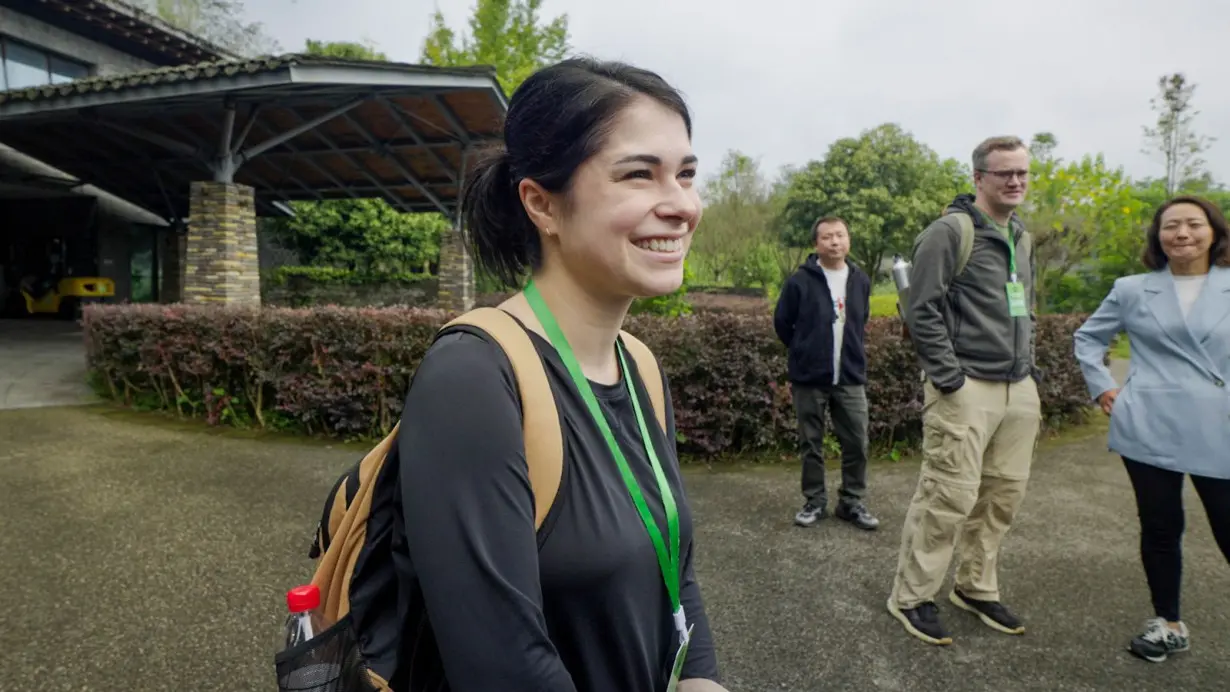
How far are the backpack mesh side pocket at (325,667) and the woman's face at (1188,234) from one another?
3594 millimetres

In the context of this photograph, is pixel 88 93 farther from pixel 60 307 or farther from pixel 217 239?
pixel 60 307

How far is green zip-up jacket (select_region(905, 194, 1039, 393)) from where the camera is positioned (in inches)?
127

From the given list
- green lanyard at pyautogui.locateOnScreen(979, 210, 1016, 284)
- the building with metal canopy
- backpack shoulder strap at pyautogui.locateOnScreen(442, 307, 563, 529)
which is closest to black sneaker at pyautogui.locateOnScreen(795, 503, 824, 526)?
green lanyard at pyautogui.locateOnScreen(979, 210, 1016, 284)

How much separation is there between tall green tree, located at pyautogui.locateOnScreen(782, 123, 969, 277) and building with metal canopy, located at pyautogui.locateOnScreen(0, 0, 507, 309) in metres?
20.2

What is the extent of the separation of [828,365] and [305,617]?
420 cm

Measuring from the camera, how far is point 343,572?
3.50 feet

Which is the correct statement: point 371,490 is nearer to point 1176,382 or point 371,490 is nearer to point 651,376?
point 651,376

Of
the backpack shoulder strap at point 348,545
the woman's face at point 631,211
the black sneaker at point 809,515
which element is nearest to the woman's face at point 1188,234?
the black sneaker at point 809,515

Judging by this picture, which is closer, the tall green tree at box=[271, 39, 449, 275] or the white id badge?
the white id badge

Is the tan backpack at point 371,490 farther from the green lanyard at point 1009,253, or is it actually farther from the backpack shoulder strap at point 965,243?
the green lanyard at point 1009,253

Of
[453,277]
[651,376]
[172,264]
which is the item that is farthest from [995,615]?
[172,264]

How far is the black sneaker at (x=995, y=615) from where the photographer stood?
340 cm

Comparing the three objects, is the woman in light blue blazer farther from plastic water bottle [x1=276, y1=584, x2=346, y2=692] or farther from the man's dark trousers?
plastic water bottle [x1=276, y1=584, x2=346, y2=692]

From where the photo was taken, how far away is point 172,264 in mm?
17828
